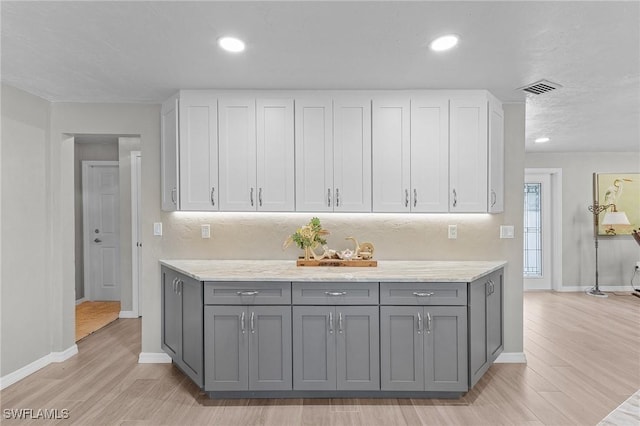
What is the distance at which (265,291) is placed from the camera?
110 inches

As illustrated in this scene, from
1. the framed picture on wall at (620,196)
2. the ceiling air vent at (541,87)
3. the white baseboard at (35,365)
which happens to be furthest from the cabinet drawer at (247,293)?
the framed picture on wall at (620,196)

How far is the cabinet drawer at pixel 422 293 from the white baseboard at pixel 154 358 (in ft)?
7.14

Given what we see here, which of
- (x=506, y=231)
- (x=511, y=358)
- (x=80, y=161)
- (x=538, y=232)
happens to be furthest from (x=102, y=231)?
(x=538, y=232)

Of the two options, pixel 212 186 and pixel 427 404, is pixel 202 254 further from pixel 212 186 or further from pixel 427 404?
pixel 427 404

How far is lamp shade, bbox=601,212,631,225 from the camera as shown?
20.3ft

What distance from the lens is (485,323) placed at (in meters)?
3.00

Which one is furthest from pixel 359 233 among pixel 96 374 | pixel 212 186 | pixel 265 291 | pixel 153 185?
pixel 96 374

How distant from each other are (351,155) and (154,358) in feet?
8.63

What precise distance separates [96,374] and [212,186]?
6.32 ft

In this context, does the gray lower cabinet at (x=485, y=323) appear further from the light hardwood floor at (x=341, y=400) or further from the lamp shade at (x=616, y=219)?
the lamp shade at (x=616, y=219)

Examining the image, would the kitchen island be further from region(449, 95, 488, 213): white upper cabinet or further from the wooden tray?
region(449, 95, 488, 213): white upper cabinet

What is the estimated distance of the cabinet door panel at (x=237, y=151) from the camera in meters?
3.29

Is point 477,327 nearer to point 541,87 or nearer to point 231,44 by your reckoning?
point 541,87

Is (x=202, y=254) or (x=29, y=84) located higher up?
(x=29, y=84)
